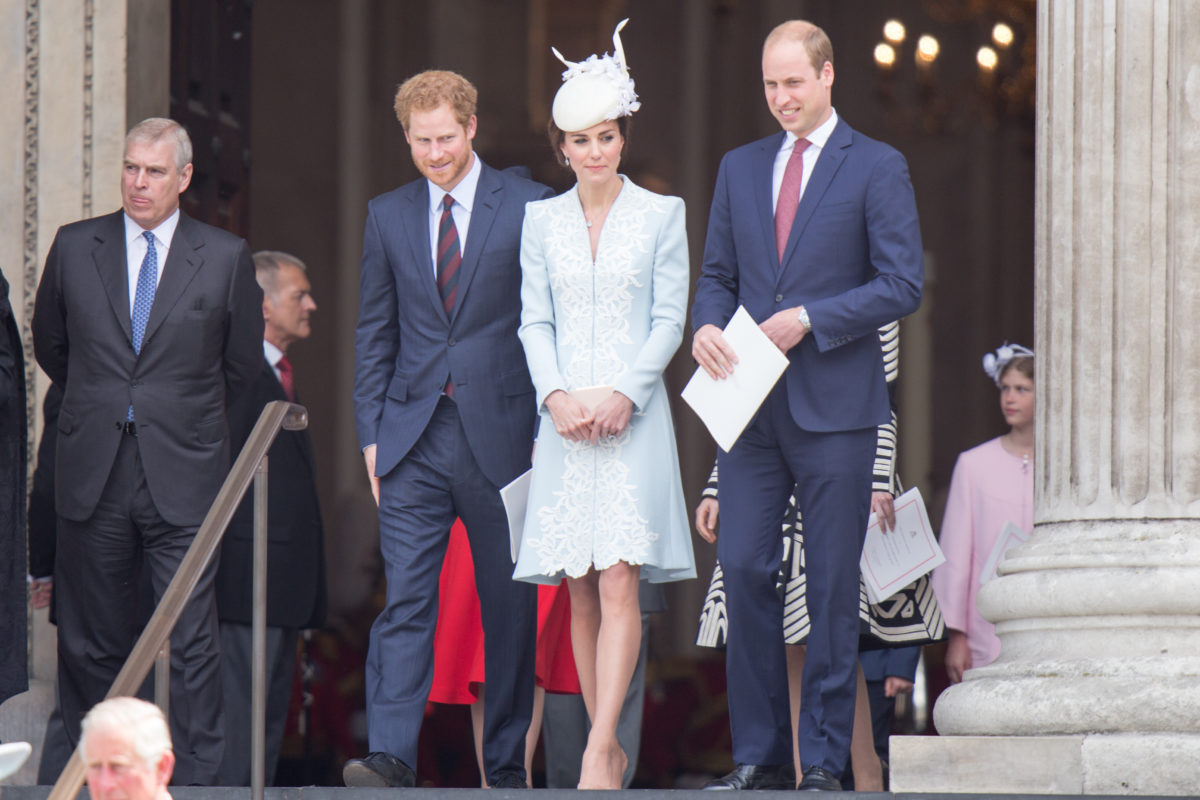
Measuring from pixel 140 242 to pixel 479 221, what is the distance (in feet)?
3.51

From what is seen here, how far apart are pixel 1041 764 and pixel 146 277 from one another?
296 cm

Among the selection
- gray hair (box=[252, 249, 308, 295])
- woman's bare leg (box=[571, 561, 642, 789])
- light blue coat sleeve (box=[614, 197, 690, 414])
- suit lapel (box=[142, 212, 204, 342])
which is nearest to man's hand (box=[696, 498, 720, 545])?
woman's bare leg (box=[571, 561, 642, 789])

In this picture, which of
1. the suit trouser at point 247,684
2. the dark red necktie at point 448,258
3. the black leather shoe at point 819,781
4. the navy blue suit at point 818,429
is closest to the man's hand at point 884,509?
the navy blue suit at point 818,429

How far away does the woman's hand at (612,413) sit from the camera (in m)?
5.62

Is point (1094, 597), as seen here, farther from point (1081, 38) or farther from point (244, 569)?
point (244, 569)

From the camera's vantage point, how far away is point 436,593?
5.82 meters

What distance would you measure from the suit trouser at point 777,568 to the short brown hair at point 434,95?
4.05 ft

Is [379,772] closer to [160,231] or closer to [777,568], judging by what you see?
[777,568]

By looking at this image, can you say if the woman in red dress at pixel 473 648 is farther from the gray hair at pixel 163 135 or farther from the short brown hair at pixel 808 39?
the short brown hair at pixel 808 39

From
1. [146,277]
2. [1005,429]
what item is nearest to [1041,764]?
[146,277]

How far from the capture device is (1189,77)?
17.7 ft

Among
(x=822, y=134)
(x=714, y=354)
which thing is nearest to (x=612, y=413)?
(x=714, y=354)

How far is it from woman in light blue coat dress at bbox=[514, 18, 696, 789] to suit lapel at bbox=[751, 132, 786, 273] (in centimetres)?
→ 24

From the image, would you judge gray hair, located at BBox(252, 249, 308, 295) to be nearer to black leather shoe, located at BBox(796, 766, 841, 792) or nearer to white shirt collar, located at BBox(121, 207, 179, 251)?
white shirt collar, located at BBox(121, 207, 179, 251)
